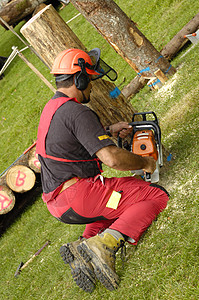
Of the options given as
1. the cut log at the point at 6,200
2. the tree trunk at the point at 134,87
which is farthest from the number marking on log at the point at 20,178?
Answer: the tree trunk at the point at 134,87

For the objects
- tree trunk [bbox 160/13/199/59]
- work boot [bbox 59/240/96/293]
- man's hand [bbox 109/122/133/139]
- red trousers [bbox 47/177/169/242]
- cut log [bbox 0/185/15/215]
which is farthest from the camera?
cut log [bbox 0/185/15/215]

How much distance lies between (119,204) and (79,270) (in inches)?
27.8

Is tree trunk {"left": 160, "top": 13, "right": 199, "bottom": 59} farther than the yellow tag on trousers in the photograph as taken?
Yes

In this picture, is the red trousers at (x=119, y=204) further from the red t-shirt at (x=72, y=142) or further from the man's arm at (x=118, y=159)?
the man's arm at (x=118, y=159)

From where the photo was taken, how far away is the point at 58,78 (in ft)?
10.7

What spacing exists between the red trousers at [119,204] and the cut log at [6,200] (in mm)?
3721

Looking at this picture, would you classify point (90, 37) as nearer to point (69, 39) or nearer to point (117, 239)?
point (69, 39)

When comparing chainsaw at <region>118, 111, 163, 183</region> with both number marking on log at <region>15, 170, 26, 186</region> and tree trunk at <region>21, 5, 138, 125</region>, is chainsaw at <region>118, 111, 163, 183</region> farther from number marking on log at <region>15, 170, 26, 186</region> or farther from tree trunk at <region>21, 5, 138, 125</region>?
number marking on log at <region>15, 170, 26, 186</region>

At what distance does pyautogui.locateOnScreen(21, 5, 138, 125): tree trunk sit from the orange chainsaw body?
576 millimetres

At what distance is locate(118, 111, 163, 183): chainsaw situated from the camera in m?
3.58

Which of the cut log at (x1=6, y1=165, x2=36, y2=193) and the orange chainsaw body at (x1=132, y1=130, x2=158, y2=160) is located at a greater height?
the orange chainsaw body at (x1=132, y1=130, x2=158, y2=160)

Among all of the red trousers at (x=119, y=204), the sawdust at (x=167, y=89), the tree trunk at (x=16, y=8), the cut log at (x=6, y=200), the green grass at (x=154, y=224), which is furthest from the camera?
the tree trunk at (x=16, y=8)

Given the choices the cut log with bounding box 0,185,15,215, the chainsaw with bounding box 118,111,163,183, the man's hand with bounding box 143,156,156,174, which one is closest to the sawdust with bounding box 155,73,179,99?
the chainsaw with bounding box 118,111,163,183

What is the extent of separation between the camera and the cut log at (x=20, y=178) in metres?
6.91
